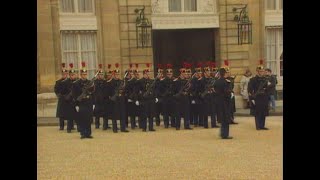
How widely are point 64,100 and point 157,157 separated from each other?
1.43m

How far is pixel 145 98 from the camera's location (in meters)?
5.99

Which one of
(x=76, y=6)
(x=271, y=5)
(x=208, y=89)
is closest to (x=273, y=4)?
(x=271, y=5)

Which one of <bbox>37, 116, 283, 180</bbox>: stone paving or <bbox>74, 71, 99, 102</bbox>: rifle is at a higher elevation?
<bbox>74, 71, 99, 102</bbox>: rifle

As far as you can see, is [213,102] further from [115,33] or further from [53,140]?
[53,140]

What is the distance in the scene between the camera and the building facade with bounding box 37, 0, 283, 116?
13.1ft

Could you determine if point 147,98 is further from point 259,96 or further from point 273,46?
point 273,46

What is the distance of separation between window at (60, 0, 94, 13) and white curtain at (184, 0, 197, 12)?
0.97 m

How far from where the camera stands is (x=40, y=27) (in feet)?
12.0

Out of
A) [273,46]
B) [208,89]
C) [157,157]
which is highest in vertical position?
[273,46]

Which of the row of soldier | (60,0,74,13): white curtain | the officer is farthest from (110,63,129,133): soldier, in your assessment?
(60,0,74,13): white curtain

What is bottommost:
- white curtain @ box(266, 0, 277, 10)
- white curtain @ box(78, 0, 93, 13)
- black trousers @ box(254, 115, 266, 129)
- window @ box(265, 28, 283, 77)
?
black trousers @ box(254, 115, 266, 129)

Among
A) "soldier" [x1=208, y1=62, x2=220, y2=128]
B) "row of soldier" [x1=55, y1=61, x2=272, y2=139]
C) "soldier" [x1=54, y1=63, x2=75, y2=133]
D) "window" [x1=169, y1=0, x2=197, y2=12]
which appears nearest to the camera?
"soldier" [x1=54, y1=63, x2=75, y2=133]

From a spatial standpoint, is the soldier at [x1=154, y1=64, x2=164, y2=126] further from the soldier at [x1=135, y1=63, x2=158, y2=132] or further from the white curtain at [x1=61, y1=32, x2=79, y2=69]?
the white curtain at [x1=61, y1=32, x2=79, y2=69]

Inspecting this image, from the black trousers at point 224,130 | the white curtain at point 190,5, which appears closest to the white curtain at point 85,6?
the white curtain at point 190,5
